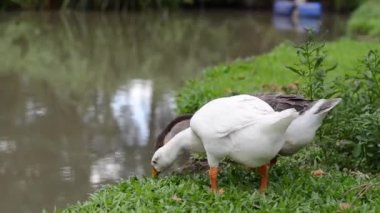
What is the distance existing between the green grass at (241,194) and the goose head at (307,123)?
28 centimetres

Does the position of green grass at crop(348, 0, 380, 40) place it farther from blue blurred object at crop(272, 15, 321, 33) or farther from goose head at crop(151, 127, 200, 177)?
goose head at crop(151, 127, 200, 177)

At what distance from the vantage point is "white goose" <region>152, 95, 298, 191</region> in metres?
3.93

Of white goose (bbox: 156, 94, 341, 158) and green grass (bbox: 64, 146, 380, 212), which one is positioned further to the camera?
white goose (bbox: 156, 94, 341, 158)

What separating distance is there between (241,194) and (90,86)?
5.89 meters

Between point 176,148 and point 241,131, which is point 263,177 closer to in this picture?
point 241,131

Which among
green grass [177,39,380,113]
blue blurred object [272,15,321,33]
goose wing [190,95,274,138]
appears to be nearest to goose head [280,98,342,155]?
goose wing [190,95,274,138]

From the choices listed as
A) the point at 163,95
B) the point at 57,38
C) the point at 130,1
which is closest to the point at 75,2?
the point at 130,1

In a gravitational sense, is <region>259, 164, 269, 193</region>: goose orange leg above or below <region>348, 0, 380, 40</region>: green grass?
below

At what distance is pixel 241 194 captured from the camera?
4.16 metres

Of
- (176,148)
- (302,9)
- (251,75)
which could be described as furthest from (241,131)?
(302,9)

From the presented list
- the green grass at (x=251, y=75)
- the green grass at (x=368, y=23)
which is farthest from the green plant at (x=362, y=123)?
the green grass at (x=368, y=23)

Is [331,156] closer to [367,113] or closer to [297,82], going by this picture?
[367,113]

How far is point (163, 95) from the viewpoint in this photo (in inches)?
360

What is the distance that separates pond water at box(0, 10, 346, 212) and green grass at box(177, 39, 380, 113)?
0.36 metres
